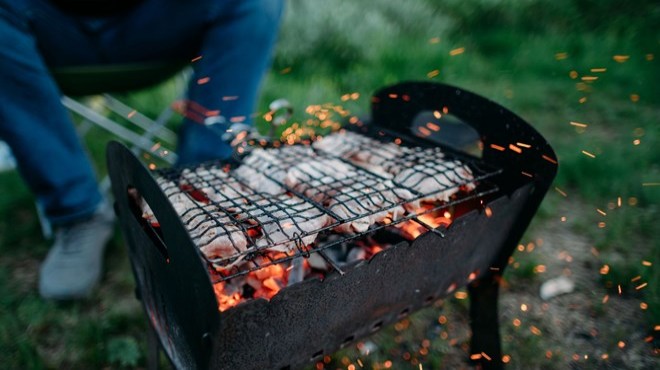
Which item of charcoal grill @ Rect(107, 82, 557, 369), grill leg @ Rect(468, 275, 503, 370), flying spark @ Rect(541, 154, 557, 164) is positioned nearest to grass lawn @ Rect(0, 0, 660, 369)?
grill leg @ Rect(468, 275, 503, 370)

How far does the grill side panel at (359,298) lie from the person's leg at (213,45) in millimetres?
1323

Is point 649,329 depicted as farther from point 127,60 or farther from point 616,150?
point 127,60

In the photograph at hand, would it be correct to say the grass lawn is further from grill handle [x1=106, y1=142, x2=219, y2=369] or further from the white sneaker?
grill handle [x1=106, y1=142, x2=219, y2=369]

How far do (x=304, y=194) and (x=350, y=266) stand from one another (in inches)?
13.8

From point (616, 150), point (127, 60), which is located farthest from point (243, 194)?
point (616, 150)

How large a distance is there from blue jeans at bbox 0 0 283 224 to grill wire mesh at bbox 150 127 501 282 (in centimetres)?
75

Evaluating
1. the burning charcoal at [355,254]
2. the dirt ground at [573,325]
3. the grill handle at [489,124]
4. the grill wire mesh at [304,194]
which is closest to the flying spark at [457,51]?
the dirt ground at [573,325]

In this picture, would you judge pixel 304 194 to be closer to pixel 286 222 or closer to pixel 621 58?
pixel 286 222

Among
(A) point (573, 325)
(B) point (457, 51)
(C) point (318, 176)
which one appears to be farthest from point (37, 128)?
(B) point (457, 51)

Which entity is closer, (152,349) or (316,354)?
(316,354)

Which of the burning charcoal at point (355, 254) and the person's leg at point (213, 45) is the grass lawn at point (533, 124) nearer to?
the burning charcoal at point (355, 254)

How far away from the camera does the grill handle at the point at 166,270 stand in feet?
2.84

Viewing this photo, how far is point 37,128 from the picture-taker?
1.91m

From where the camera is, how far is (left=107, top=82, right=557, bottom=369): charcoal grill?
3.05 feet
